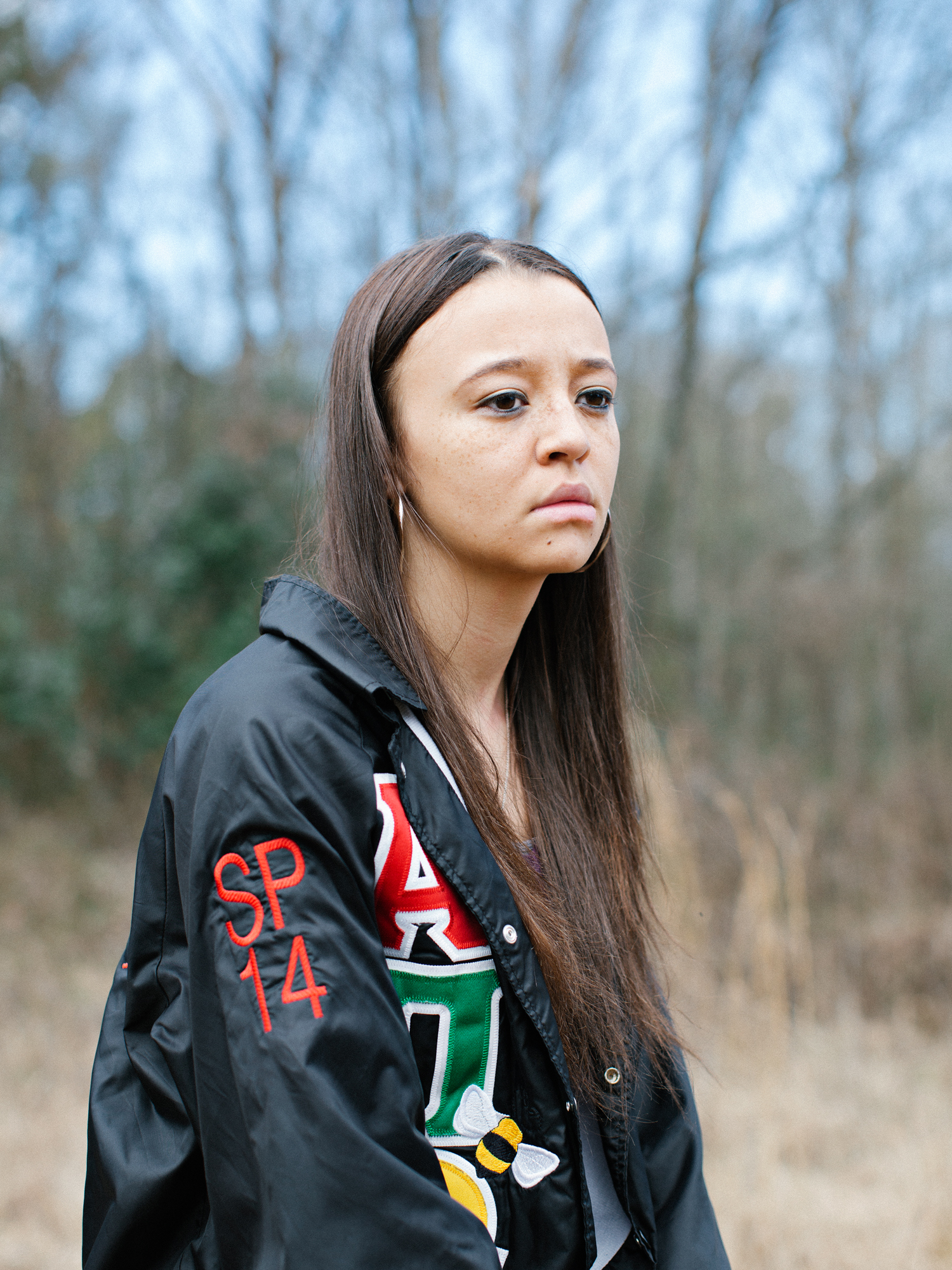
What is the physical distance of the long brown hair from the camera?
1.30 m

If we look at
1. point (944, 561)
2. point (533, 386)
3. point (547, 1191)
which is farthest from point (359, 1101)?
point (944, 561)

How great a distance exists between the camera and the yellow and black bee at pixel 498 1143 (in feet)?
3.90

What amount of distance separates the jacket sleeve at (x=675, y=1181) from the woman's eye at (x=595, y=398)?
3.13 feet

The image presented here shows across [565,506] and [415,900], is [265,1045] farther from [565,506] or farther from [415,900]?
[565,506]

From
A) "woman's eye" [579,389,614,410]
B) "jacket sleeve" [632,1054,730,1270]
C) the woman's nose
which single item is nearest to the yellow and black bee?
"jacket sleeve" [632,1054,730,1270]

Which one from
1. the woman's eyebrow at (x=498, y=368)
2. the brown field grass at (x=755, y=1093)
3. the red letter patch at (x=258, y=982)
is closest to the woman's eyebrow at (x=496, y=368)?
the woman's eyebrow at (x=498, y=368)

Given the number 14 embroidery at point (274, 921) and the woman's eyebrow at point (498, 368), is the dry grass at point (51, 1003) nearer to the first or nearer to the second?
the number 14 embroidery at point (274, 921)

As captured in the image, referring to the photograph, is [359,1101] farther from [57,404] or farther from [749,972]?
[57,404]

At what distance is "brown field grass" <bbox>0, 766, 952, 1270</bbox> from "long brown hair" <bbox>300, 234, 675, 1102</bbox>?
0.59 metres

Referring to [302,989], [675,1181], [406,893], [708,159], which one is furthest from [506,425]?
[708,159]

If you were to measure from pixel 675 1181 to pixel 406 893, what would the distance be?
0.74 metres

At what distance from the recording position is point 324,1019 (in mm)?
979

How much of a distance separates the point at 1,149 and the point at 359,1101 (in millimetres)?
9087

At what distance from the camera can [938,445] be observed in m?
9.62
